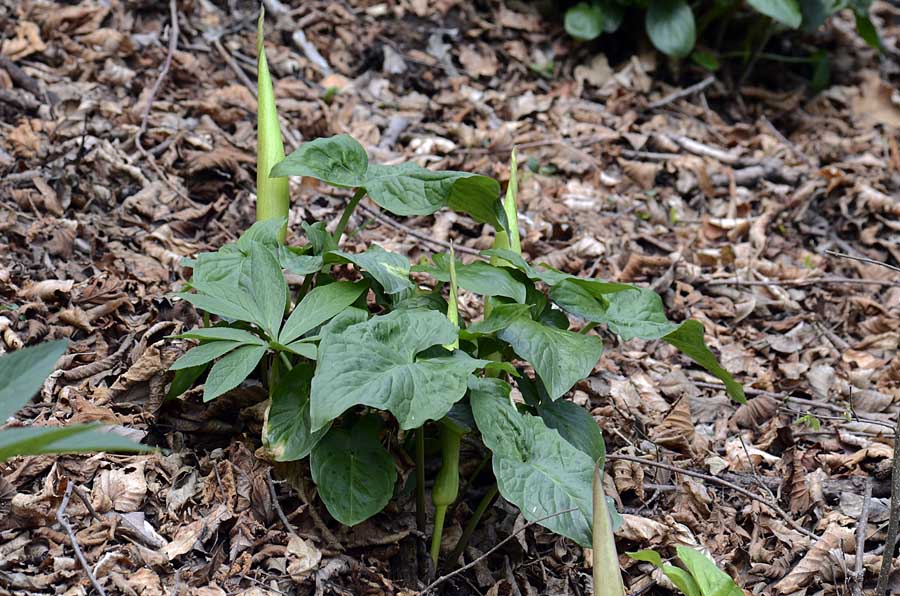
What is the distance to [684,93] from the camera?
3.90m

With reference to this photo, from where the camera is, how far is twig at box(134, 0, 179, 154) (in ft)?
9.27

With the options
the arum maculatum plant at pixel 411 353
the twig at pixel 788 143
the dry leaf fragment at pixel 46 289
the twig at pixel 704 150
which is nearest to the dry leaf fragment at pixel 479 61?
the twig at pixel 704 150

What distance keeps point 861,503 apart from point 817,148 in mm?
2217

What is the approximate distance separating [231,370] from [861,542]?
55.5 inches

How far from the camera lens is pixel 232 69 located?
131 inches

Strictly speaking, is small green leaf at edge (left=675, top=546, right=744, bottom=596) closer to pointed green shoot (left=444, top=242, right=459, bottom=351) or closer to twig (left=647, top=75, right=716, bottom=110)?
pointed green shoot (left=444, top=242, right=459, bottom=351)

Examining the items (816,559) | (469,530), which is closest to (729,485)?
(816,559)

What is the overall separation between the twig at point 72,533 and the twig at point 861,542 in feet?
4.91

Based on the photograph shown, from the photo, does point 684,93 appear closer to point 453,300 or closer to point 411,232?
point 411,232

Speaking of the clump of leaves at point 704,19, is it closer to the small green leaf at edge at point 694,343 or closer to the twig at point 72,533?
the small green leaf at edge at point 694,343

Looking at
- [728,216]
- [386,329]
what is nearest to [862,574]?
[386,329]

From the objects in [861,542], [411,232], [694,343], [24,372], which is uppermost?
[24,372]

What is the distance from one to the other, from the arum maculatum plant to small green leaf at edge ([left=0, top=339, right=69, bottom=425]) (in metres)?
Result: 0.30

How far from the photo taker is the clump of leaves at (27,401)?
1.01 meters
